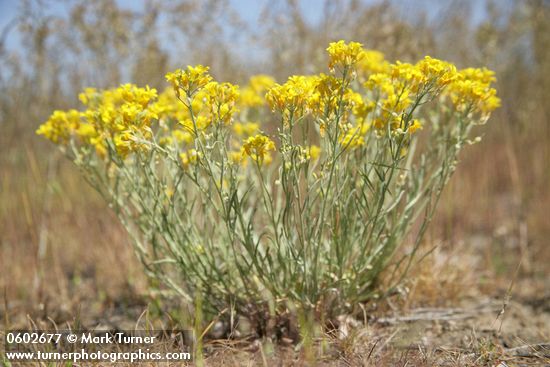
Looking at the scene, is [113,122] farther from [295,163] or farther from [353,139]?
[353,139]

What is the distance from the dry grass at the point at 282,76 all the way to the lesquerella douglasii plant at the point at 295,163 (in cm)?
33

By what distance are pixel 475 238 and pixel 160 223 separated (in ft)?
10.2

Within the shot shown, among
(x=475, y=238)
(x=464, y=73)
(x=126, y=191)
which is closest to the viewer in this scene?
(x=464, y=73)

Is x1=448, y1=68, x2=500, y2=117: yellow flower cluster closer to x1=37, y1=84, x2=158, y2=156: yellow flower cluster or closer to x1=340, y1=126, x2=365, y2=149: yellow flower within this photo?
x1=340, y1=126, x2=365, y2=149: yellow flower

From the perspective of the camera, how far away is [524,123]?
4645mm

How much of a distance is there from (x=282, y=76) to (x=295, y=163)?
12.4ft

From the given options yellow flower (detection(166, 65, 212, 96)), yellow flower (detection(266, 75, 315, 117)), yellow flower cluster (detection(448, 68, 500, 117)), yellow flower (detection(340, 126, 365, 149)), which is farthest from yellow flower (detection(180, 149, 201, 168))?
yellow flower cluster (detection(448, 68, 500, 117))

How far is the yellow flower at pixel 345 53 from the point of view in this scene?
168 cm

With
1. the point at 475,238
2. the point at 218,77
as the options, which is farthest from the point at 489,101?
the point at 218,77

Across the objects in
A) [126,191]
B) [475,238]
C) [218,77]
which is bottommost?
[475,238]

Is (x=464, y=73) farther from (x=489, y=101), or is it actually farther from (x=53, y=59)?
(x=53, y=59)

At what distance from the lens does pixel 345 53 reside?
1.69 m

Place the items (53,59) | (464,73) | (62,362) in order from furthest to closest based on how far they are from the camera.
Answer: (53,59)
(464,73)
(62,362)

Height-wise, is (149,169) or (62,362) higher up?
(149,169)
